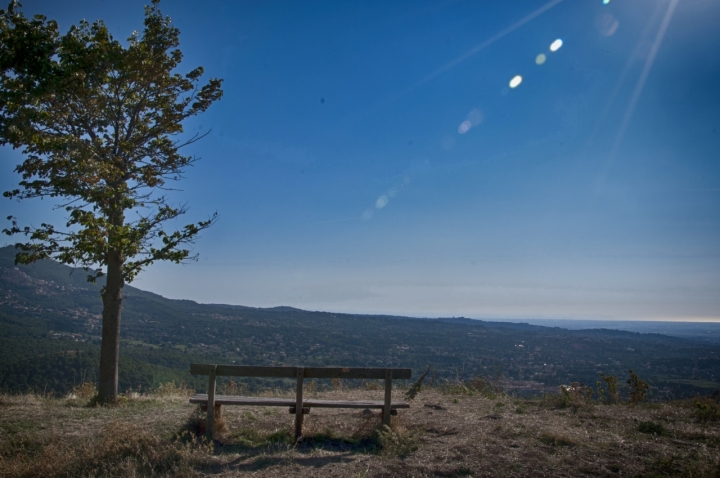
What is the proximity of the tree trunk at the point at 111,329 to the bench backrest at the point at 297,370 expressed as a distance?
15.8 feet

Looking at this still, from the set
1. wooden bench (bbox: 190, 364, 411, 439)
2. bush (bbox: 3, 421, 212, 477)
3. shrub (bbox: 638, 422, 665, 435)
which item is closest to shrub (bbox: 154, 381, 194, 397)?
bush (bbox: 3, 421, 212, 477)

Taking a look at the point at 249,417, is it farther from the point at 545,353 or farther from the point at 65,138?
the point at 545,353

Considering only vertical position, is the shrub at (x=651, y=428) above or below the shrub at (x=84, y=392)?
above

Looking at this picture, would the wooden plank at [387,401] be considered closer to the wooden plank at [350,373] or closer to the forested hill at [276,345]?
the wooden plank at [350,373]

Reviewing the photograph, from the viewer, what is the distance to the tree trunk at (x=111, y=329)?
1073cm

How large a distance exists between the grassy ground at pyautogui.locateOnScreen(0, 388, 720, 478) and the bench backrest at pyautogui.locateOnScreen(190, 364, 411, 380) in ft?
2.90

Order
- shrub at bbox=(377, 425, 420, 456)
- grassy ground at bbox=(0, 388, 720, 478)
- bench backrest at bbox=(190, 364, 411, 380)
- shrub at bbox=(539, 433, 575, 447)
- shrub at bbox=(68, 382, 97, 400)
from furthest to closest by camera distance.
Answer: shrub at bbox=(68, 382, 97, 400) < bench backrest at bbox=(190, 364, 411, 380) < shrub at bbox=(539, 433, 575, 447) < shrub at bbox=(377, 425, 420, 456) < grassy ground at bbox=(0, 388, 720, 478)

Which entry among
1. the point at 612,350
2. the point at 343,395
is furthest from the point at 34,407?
the point at 612,350

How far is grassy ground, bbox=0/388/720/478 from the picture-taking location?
580cm

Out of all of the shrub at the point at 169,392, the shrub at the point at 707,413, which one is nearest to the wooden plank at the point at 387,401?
the shrub at the point at 707,413

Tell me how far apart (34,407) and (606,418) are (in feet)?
39.3

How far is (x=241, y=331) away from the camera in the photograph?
5769 centimetres

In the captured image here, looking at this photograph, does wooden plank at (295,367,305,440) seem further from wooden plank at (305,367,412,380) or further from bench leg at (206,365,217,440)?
bench leg at (206,365,217,440)

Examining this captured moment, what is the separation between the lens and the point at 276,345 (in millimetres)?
47812
